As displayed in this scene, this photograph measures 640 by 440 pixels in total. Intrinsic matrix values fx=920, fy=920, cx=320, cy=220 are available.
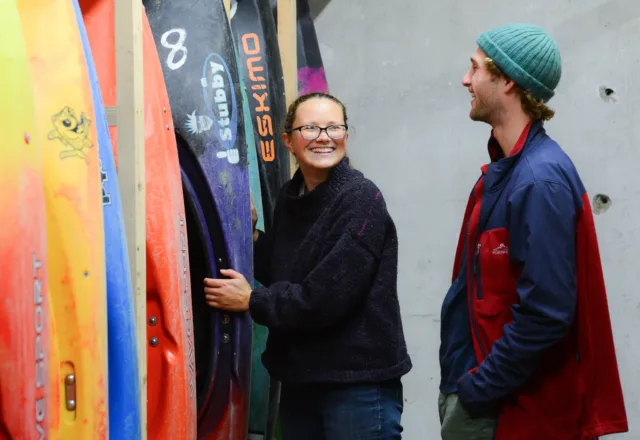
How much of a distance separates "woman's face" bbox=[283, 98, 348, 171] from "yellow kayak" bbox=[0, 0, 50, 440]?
31.3 inches

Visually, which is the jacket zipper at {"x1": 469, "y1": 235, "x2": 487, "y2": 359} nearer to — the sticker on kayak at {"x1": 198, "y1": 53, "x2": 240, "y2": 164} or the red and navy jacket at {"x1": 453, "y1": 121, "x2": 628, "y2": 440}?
the red and navy jacket at {"x1": 453, "y1": 121, "x2": 628, "y2": 440}

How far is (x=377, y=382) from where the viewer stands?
5.78 feet

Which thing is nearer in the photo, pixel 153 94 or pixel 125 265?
pixel 125 265

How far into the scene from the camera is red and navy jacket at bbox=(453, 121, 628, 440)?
1464mm

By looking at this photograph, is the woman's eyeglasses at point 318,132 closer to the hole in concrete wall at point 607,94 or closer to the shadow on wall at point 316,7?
the hole in concrete wall at point 607,94

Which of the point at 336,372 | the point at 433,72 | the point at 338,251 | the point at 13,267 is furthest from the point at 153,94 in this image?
the point at 433,72

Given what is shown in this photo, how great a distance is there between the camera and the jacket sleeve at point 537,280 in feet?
4.78

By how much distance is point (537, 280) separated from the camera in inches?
57.2

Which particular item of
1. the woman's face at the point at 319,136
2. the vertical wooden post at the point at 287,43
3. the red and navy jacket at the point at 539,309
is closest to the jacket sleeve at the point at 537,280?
the red and navy jacket at the point at 539,309

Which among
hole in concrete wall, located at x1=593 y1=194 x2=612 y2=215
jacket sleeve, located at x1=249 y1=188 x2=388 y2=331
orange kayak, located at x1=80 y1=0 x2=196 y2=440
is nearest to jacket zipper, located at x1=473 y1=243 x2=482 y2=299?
jacket sleeve, located at x1=249 y1=188 x2=388 y2=331

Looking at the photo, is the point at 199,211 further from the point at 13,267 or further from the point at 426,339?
the point at 426,339

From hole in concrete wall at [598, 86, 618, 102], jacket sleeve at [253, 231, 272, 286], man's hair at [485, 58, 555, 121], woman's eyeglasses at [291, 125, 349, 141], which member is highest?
hole in concrete wall at [598, 86, 618, 102]

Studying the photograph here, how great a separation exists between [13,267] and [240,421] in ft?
3.63

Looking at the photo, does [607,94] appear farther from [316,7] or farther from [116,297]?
[116,297]
